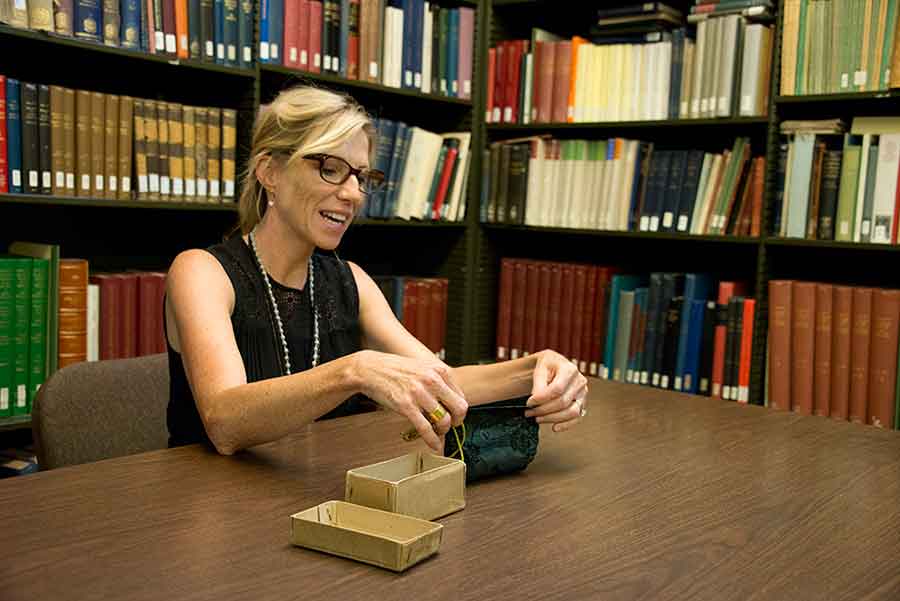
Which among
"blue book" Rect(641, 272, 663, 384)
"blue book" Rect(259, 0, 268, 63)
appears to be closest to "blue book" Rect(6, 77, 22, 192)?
"blue book" Rect(259, 0, 268, 63)

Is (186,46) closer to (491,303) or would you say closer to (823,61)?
(491,303)

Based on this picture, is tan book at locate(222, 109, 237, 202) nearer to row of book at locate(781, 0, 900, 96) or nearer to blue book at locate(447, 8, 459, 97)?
blue book at locate(447, 8, 459, 97)

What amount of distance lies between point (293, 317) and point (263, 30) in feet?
4.10

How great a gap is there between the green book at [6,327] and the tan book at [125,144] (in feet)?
1.12

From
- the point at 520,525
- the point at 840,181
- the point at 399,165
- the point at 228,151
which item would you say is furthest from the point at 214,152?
the point at 520,525

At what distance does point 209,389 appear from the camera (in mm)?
1356

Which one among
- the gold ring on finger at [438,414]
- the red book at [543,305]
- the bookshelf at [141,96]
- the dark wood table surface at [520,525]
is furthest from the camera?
the red book at [543,305]

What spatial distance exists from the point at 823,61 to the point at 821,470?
1.71m

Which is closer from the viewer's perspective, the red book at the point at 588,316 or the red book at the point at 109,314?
the red book at the point at 109,314

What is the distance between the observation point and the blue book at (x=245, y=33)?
2668 millimetres

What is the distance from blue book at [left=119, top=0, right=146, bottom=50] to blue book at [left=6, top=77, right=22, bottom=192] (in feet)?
0.98

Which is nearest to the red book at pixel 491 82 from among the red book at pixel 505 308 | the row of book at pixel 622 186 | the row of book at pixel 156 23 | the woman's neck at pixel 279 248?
the row of book at pixel 622 186

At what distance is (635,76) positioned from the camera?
3088mm

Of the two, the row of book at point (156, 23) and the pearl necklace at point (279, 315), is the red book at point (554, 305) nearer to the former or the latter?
the row of book at point (156, 23)
